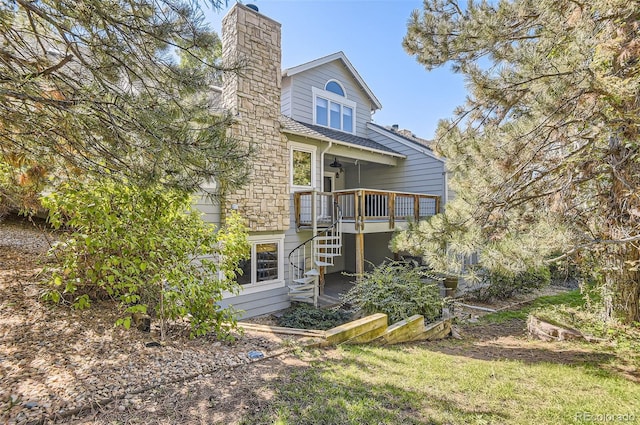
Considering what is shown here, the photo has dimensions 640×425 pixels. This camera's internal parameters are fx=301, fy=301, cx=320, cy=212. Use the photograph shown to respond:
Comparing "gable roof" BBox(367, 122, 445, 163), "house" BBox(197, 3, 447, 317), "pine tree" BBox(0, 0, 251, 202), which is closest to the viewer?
"pine tree" BBox(0, 0, 251, 202)

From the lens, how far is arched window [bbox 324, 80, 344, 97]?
35.4 feet

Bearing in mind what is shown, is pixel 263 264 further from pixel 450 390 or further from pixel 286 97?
pixel 450 390

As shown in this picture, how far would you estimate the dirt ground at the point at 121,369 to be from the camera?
2.28m

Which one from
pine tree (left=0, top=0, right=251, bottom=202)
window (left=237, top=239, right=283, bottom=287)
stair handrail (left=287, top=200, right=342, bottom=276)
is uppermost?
pine tree (left=0, top=0, right=251, bottom=202)

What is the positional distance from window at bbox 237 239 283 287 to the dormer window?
4.76 metres

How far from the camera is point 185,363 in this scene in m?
3.16

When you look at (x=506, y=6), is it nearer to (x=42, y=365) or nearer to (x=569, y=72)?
(x=569, y=72)

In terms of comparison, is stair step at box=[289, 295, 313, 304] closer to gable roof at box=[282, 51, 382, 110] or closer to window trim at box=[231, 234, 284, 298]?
window trim at box=[231, 234, 284, 298]

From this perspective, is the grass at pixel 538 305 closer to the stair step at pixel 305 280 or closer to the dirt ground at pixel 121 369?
the dirt ground at pixel 121 369

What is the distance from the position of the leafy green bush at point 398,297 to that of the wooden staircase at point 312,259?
5.71ft

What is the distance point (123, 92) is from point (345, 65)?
9420 mm

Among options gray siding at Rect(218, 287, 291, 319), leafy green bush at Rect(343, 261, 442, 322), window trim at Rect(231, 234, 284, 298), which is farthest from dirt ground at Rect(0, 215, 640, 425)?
window trim at Rect(231, 234, 284, 298)

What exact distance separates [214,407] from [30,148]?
11.8ft

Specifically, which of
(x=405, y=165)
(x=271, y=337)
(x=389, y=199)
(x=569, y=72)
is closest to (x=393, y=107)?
(x=405, y=165)
